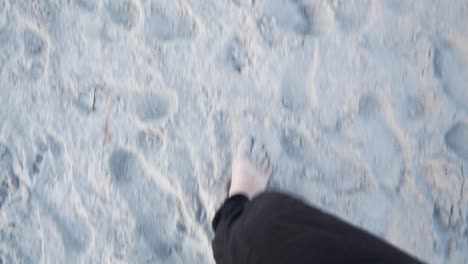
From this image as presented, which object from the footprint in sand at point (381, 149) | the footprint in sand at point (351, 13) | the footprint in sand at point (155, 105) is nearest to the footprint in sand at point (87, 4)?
the footprint in sand at point (155, 105)

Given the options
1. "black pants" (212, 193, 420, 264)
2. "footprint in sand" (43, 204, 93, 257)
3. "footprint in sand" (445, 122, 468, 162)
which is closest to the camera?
"black pants" (212, 193, 420, 264)

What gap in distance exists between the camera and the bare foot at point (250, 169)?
109cm

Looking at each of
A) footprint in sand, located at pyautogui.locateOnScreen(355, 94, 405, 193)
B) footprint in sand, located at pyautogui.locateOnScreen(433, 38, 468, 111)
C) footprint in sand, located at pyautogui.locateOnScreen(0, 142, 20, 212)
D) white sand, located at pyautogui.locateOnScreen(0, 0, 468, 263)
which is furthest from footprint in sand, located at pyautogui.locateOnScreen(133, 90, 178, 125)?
footprint in sand, located at pyautogui.locateOnScreen(433, 38, 468, 111)

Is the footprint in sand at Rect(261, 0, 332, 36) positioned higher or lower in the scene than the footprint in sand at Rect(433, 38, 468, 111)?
higher

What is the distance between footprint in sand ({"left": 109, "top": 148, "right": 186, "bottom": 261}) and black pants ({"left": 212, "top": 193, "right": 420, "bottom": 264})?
181mm

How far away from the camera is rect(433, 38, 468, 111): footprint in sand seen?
1.21 metres

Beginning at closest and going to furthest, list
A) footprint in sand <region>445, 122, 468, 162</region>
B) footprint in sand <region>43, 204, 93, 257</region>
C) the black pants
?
the black pants < footprint in sand <region>43, 204, 93, 257</region> < footprint in sand <region>445, 122, 468, 162</region>

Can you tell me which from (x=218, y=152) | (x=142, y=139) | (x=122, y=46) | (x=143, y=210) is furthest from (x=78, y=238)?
(x=122, y=46)

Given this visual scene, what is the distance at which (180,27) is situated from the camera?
121cm

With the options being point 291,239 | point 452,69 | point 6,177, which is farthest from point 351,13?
point 6,177

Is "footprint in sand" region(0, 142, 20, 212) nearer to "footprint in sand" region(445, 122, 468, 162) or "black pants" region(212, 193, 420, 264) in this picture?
"black pants" region(212, 193, 420, 264)

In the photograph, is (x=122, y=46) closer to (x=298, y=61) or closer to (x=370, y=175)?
(x=298, y=61)

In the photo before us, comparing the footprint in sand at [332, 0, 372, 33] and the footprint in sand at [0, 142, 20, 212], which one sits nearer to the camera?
the footprint in sand at [0, 142, 20, 212]

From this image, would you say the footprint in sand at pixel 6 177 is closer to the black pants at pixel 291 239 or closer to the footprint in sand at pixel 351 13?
the black pants at pixel 291 239
